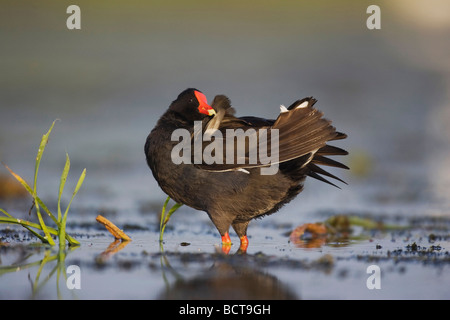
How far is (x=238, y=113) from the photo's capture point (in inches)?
535

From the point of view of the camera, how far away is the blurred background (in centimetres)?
1127

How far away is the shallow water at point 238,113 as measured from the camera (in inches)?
189

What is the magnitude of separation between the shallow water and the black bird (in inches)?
18.0

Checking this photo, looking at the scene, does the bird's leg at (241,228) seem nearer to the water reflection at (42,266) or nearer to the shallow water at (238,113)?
the shallow water at (238,113)

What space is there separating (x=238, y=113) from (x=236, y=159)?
25.1 feet

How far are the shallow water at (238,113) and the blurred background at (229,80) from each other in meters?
0.04

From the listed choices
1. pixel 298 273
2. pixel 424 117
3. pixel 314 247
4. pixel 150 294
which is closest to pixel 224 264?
pixel 298 273

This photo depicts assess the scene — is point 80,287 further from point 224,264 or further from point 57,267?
point 224,264

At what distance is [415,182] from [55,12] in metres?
10.0

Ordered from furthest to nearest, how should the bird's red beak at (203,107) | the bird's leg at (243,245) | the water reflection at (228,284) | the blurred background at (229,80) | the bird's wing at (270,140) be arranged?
the blurred background at (229,80) → the bird's red beak at (203,107) → the bird's leg at (243,245) → the bird's wing at (270,140) → the water reflection at (228,284)

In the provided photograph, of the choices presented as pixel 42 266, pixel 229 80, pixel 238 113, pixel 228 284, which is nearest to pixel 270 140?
pixel 228 284

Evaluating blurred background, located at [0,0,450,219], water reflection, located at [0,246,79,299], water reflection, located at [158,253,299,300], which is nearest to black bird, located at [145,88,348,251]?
water reflection, located at [158,253,299,300]

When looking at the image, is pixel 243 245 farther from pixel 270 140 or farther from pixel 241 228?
pixel 270 140

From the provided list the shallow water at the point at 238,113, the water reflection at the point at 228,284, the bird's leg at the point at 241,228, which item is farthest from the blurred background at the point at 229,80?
the water reflection at the point at 228,284
